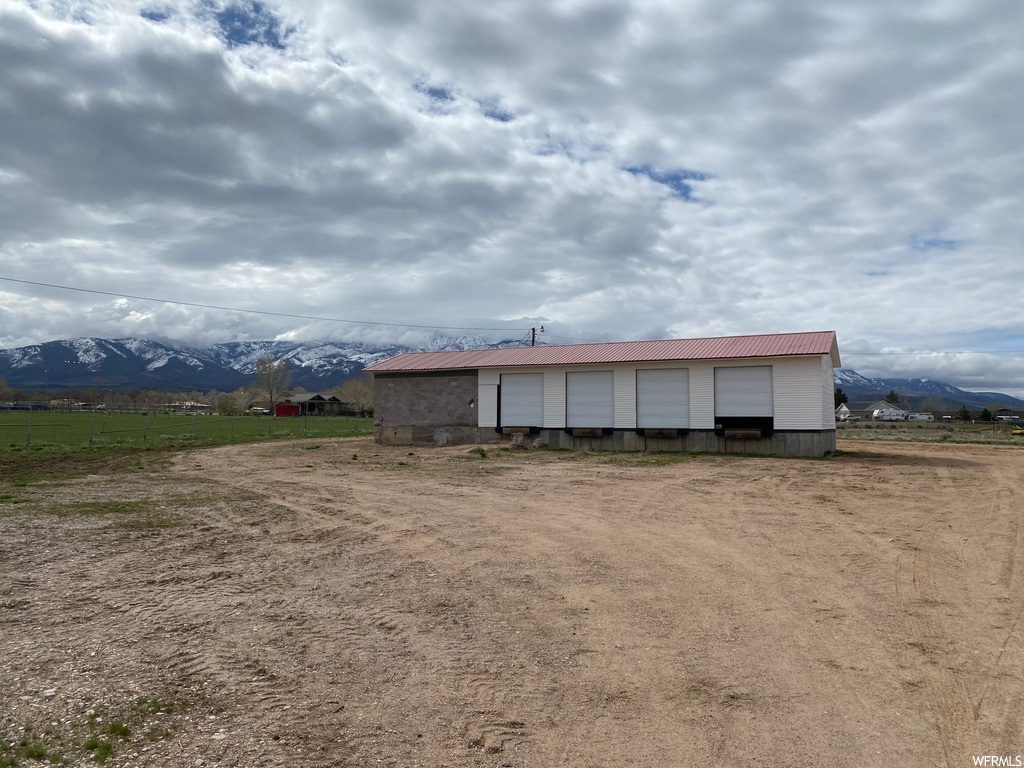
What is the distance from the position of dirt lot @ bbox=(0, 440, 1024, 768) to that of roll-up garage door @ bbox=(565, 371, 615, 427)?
1654 centimetres

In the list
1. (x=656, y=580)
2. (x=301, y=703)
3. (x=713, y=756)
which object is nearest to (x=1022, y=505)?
(x=656, y=580)

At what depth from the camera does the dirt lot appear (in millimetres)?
3814

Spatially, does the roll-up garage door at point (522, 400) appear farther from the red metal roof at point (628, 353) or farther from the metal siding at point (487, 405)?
Answer: the red metal roof at point (628, 353)

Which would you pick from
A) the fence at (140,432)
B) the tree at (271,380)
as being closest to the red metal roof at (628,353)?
the fence at (140,432)

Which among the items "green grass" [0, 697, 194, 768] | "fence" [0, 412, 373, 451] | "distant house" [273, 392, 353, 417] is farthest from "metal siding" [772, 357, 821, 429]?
"distant house" [273, 392, 353, 417]

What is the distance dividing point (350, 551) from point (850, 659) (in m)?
5.88

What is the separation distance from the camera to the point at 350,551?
8555 mm

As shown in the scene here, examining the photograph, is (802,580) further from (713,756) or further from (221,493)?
(221,493)

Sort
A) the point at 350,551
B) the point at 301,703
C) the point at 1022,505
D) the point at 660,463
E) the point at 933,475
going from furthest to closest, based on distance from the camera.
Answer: the point at 660,463
the point at 933,475
the point at 1022,505
the point at 350,551
the point at 301,703

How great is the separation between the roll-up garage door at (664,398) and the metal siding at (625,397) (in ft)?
0.68

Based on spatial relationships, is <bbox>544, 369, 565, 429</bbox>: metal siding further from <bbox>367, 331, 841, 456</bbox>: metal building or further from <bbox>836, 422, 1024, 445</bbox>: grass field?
<bbox>836, 422, 1024, 445</bbox>: grass field

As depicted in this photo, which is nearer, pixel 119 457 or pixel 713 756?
pixel 713 756

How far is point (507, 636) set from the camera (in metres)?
5.47

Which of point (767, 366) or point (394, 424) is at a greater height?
point (767, 366)
